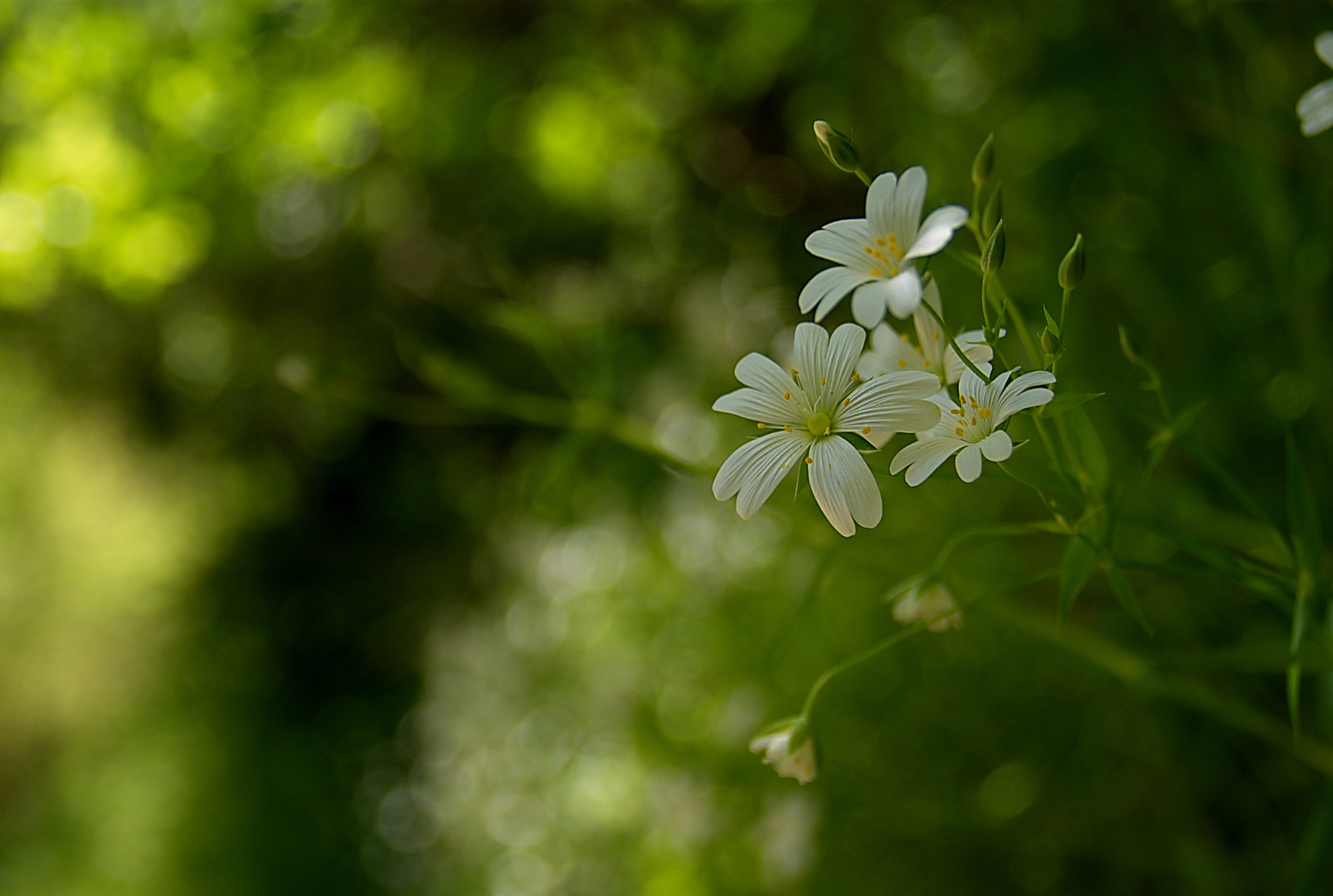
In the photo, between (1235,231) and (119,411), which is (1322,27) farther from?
(119,411)

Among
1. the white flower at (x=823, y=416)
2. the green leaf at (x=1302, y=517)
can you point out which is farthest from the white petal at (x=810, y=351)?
the green leaf at (x=1302, y=517)

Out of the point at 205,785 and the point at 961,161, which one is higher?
the point at 961,161

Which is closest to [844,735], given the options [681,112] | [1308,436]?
[1308,436]

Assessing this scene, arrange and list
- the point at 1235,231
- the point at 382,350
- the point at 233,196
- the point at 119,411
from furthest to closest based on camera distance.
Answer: the point at 119,411
the point at 382,350
the point at 233,196
the point at 1235,231

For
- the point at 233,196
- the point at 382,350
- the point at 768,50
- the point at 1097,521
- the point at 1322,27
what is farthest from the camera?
the point at 382,350

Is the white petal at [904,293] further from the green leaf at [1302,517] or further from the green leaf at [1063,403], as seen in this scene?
the green leaf at [1302,517]

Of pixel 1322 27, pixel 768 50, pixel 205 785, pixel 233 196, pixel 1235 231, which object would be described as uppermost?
pixel 233 196

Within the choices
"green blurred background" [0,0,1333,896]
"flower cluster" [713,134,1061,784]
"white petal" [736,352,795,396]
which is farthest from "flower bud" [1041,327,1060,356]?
"green blurred background" [0,0,1333,896]
